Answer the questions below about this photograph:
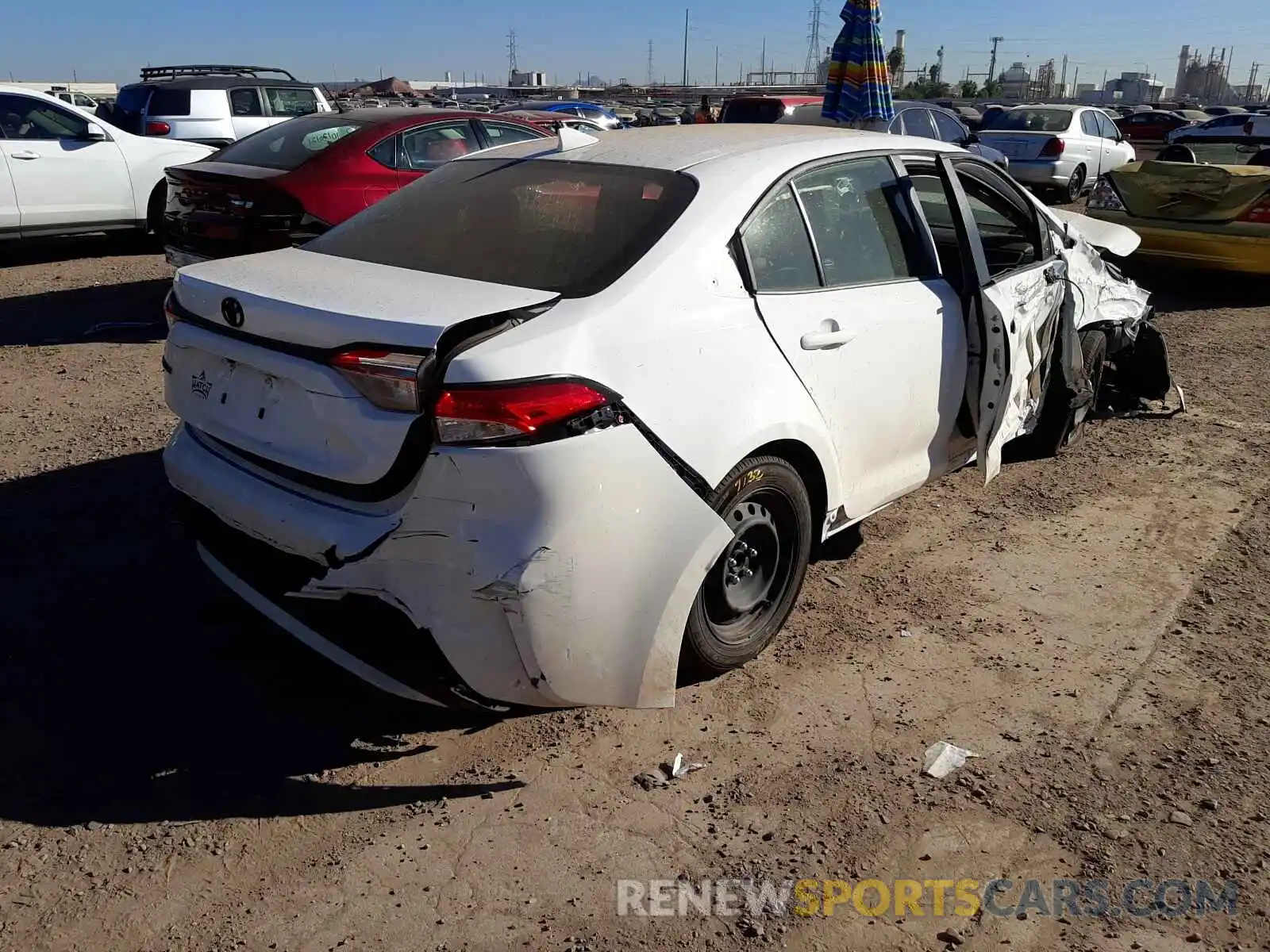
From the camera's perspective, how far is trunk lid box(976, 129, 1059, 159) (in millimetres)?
16453

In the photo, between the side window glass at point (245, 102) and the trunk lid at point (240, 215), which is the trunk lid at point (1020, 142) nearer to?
the side window glass at point (245, 102)

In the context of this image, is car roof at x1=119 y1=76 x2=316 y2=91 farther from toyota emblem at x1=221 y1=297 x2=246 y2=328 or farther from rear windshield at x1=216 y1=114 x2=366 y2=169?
toyota emblem at x1=221 y1=297 x2=246 y2=328

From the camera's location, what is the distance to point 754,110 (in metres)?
16.9

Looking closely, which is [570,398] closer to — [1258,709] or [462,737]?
[462,737]

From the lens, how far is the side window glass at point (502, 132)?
30.4ft

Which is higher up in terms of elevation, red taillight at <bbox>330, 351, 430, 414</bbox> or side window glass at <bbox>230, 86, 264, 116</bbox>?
side window glass at <bbox>230, 86, 264, 116</bbox>

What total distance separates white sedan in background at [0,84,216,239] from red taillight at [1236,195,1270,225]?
Answer: 982cm

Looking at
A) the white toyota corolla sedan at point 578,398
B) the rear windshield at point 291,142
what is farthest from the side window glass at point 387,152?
the white toyota corolla sedan at point 578,398

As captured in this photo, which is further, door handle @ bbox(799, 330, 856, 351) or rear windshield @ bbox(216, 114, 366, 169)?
rear windshield @ bbox(216, 114, 366, 169)

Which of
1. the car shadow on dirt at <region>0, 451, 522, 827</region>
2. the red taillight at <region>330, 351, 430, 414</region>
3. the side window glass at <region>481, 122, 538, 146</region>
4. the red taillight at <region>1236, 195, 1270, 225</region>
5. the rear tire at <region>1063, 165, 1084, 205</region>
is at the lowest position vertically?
the car shadow on dirt at <region>0, 451, 522, 827</region>

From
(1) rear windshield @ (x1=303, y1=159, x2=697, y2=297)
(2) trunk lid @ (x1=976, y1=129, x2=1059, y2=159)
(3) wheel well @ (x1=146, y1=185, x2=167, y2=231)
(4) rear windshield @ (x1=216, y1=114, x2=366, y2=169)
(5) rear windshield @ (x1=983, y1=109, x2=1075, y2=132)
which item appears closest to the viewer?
(1) rear windshield @ (x1=303, y1=159, x2=697, y2=297)

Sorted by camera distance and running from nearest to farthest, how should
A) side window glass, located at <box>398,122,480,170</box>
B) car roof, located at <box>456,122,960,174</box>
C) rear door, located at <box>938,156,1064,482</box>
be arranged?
car roof, located at <box>456,122,960,174</box> < rear door, located at <box>938,156,1064,482</box> < side window glass, located at <box>398,122,480,170</box>

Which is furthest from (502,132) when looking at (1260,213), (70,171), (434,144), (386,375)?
(386,375)

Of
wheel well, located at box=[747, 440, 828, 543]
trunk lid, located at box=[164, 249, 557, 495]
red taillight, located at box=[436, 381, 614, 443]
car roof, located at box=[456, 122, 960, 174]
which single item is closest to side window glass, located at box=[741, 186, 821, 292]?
car roof, located at box=[456, 122, 960, 174]
